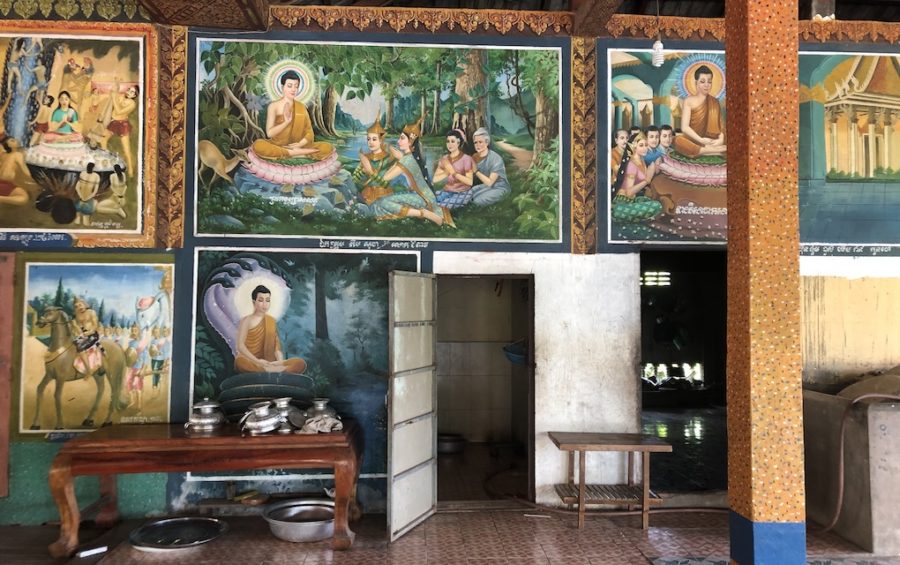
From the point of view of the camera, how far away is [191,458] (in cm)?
504

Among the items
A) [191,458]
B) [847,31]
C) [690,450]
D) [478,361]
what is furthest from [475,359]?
[847,31]

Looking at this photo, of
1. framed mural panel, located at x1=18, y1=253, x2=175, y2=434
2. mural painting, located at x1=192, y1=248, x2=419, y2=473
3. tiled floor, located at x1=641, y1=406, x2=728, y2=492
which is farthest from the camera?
tiled floor, located at x1=641, y1=406, x2=728, y2=492

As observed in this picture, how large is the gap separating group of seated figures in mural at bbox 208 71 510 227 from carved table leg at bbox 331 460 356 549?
2.45 m

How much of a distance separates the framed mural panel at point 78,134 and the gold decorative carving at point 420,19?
1473mm

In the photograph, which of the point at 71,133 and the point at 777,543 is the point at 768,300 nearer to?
the point at 777,543

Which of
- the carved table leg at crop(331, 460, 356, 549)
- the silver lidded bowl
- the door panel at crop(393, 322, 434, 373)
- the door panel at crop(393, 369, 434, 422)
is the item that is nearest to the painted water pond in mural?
the door panel at crop(393, 322, 434, 373)

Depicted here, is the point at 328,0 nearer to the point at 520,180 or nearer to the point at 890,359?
the point at 520,180

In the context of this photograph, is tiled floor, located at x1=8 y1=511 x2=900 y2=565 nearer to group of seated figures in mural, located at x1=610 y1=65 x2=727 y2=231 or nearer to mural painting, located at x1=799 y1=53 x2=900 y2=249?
group of seated figures in mural, located at x1=610 y1=65 x2=727 y2=231

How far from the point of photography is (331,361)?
607 cm

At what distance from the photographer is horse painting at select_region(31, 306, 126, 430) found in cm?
586

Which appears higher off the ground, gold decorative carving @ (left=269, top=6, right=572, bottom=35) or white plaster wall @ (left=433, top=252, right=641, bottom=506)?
gold decorative carving @ (left=269, top=6, right=572, bottom=35)

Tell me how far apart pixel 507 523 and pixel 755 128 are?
12.8 ft

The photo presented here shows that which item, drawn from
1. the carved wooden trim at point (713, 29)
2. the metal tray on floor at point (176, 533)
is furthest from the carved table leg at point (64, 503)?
the carved wooden trim at point (713, 29)

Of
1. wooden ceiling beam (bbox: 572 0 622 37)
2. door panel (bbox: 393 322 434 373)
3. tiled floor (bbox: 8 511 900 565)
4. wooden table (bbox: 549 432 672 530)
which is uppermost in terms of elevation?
wooden ceiling beam (bbox: 572 0 622 37)
